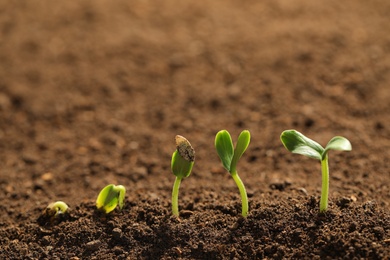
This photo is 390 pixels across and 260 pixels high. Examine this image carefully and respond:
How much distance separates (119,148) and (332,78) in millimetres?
1044

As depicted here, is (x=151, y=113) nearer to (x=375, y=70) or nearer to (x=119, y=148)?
(x=119, y=148)

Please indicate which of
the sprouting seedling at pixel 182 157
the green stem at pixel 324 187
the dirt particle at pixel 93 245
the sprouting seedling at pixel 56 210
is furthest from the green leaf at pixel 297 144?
the sprouting seedling at pixel 56 210

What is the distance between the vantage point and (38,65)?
2992 mm

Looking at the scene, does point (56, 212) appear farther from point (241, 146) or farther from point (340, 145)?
point (340, 145)

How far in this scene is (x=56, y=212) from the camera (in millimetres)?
1808

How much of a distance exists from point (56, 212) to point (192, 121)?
919 millimetres

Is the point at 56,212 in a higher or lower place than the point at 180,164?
lower

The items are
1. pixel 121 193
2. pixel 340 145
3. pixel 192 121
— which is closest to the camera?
pixel 340 145

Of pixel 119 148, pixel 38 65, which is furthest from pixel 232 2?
pixel 119 148

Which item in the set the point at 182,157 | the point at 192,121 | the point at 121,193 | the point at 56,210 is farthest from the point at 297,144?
the point at 192,121

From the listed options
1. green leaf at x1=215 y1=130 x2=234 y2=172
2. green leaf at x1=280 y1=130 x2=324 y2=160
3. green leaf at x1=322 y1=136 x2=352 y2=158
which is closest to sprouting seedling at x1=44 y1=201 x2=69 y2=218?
green leaf at x1=215 y1=130 x2=234 y2=172

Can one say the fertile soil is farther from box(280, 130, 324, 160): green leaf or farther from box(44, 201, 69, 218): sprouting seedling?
box(280, 130, 324, 160): green leaf

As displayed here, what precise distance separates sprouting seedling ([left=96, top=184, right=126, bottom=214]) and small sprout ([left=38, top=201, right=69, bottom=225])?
0.11m

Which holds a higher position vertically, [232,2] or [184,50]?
[232,2]
